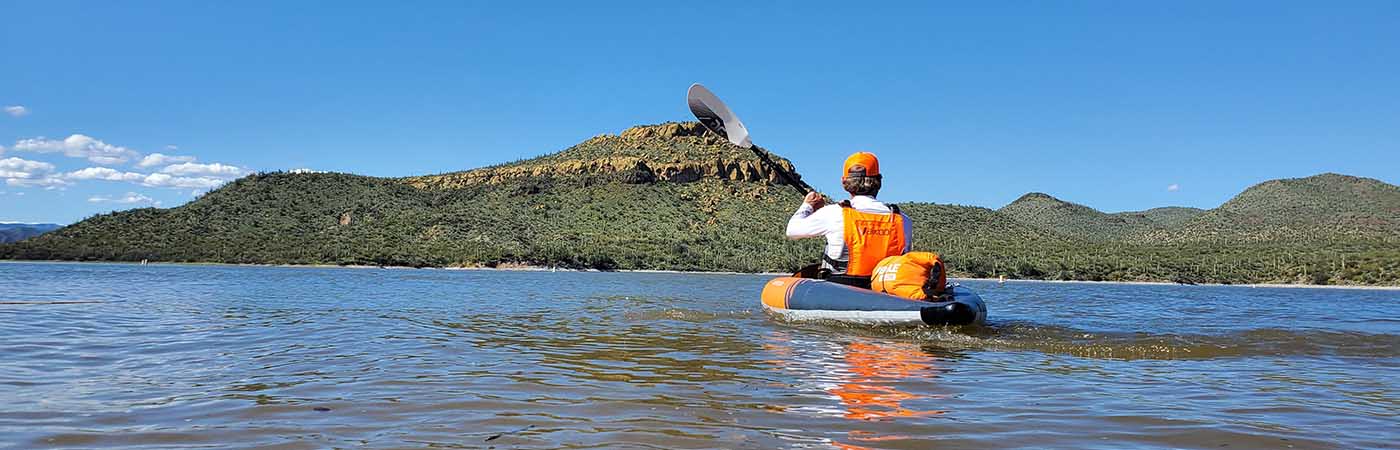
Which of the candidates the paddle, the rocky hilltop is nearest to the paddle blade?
the paddle

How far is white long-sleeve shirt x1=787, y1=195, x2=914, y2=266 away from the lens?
1082 cm

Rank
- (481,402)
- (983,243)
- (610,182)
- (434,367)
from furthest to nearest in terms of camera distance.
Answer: (610,182)
(983,243)
(434,367)
(481,402)

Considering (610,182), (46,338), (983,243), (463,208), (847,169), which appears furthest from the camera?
(610,182)

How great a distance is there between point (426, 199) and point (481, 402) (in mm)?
98815

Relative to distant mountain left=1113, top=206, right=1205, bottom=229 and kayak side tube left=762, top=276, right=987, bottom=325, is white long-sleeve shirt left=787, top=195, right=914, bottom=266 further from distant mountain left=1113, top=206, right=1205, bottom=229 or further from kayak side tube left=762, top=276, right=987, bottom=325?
distant mountain left=1113, top=206, right=1205, bottom=229

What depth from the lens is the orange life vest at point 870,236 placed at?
35.3 feet

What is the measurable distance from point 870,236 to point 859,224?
0.24m

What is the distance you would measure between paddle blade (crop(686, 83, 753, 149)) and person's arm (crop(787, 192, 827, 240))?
5027mm

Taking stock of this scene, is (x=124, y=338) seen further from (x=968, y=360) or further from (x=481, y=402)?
(x=968, y=360)

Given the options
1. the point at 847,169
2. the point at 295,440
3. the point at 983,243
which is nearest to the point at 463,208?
the point at 983,243

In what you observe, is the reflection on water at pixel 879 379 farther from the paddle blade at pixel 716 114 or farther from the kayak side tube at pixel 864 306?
the paddle blade at pixel 716 114

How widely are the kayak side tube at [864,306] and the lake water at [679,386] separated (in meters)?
0.20

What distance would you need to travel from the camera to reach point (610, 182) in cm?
10225

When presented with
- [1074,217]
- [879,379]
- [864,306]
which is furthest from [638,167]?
[879,379]
